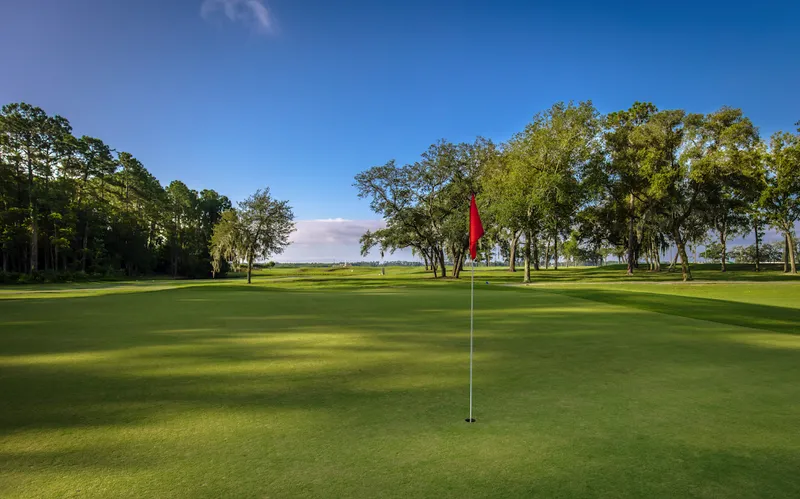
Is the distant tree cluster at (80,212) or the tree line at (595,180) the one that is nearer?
the tree line at (595,180)

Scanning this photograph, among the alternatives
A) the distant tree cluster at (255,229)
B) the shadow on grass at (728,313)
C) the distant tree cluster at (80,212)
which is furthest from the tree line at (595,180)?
the distant tree cluster at (80,212)

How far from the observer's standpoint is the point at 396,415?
430cm

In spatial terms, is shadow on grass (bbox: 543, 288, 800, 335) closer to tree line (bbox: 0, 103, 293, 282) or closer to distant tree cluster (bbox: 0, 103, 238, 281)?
tree line (bbox: 0, 103, 293, 282)

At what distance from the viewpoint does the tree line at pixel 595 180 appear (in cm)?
3666

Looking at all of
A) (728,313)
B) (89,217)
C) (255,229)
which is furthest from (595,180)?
(89,217)

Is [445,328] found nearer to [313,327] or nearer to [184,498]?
[313,327]

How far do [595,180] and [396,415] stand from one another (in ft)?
125

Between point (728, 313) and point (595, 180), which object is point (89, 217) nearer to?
point (595, 180)

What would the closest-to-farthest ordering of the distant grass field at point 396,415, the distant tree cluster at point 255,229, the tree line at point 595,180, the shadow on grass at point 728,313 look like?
the distant grass field at point 396,415, the shadow on grass at point 728,313, the tree line at point 595,180, the distant tree cluster at point 255,229

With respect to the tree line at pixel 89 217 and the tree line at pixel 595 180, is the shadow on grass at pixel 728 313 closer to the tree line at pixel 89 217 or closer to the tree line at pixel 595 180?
the tree line at pixel 595 180

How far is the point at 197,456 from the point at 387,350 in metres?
4.57

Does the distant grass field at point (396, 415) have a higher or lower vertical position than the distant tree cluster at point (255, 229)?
lower

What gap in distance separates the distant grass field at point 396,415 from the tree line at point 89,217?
38776 millimetres

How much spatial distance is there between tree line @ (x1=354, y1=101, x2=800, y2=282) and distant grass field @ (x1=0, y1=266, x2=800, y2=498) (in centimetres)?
2935
